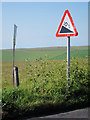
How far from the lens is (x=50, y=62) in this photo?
776 centimetres

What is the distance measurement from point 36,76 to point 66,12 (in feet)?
7.36

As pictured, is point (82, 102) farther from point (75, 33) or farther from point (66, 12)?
point (66, 12)

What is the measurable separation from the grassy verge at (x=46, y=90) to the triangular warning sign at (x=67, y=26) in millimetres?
1088

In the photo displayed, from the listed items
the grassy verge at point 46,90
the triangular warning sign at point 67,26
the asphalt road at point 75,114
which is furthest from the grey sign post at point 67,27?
the asphalt road at point 75,114

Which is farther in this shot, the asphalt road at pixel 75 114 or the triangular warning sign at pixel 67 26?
the triangular warning sign at pixel 67 26

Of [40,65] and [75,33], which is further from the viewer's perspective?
[40,65]

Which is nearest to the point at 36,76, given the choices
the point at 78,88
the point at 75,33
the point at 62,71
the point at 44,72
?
the point at 44,72

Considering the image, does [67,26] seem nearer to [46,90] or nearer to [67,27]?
[67,27]

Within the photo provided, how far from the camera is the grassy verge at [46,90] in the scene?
5969 millimetres

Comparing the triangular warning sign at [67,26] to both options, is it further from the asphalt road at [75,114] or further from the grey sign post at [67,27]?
the asphalt road at [75,114]

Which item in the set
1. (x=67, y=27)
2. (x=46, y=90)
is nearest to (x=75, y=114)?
(x=46, y=90)

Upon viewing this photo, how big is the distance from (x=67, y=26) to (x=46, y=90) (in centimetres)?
203

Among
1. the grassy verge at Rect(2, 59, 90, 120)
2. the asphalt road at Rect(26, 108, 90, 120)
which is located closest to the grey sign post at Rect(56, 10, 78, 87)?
the grassy verge at Rect(2, 59, 90, 120)

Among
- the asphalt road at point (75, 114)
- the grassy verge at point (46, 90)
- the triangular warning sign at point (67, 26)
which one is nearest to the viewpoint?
the asphalt road at point (75, 114)
